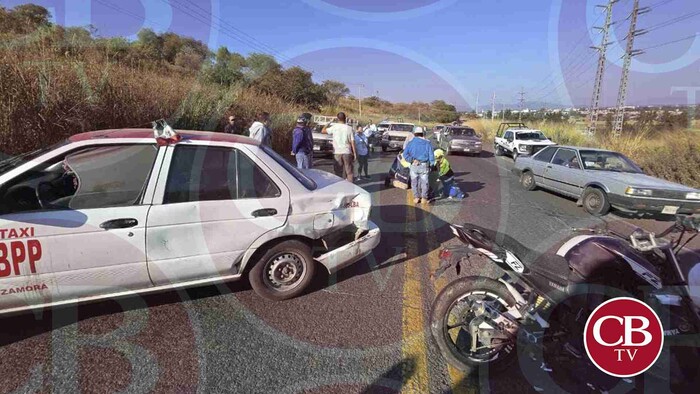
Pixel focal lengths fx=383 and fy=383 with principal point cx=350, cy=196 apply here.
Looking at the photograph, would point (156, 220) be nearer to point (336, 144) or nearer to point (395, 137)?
point (336, 144)

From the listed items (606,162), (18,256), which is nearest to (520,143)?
(606,162)

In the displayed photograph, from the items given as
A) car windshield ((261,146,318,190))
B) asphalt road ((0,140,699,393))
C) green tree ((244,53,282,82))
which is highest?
green tree ((244,53,282,82))

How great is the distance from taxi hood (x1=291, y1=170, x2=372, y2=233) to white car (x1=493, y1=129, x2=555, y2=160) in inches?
698

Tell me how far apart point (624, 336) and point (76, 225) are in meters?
3.81

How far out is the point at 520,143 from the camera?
801 inches

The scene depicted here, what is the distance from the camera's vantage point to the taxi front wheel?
3.56 m

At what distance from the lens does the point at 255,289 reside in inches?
141

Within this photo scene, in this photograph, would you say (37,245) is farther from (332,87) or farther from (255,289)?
(332,87)

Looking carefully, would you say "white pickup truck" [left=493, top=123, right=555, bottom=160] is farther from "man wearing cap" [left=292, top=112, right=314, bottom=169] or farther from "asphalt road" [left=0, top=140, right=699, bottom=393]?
"asphalt road" [left=0, top=140, right=699, bottom=393]

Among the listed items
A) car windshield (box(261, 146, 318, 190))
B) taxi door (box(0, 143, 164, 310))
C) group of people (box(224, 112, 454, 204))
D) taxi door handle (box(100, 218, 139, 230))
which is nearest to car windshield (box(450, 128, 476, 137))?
group of people (box(224, 112, 454, 204))

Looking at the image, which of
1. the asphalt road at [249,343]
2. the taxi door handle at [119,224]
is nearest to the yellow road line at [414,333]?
the asphalt road at [249,343]

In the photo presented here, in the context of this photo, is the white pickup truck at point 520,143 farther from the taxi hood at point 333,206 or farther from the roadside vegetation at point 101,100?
the taxi hood at point 333,206

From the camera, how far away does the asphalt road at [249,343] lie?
8.34 ft

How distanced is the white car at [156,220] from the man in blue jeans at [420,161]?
452 centimetres
